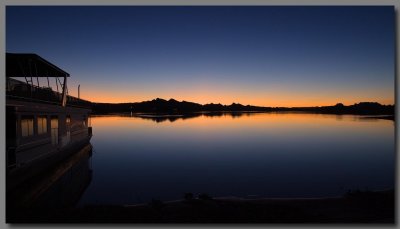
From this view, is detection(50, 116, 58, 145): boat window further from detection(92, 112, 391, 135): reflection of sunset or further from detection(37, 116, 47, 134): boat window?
detection(92, 112, 391, 135): reflection of sunset

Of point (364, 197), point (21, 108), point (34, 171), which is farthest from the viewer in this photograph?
point (34, 171)

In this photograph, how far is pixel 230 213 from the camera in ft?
28.0

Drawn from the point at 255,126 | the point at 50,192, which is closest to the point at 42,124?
the point at 50,192

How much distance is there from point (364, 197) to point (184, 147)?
841 inches

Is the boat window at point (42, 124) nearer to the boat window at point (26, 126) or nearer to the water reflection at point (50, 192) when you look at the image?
the boat window at point (26, 126)

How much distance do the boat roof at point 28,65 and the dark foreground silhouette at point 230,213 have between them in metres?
6.97

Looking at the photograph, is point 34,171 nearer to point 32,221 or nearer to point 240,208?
point 32,221

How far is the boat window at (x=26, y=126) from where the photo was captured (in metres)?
11.6

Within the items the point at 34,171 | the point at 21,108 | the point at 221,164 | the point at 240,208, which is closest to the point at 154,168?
the point at 221,164

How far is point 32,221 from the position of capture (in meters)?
7.71

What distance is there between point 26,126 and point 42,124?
2.10m

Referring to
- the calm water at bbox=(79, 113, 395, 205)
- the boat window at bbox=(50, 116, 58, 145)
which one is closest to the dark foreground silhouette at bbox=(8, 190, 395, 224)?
the calm water at bbox=(79, 113, 395, 205)

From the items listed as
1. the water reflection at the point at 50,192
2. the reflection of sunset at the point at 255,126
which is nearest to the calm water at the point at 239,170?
the water reflection at the point at 50,192

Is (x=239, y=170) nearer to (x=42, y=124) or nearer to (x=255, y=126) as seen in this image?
(x=42, y=124)
